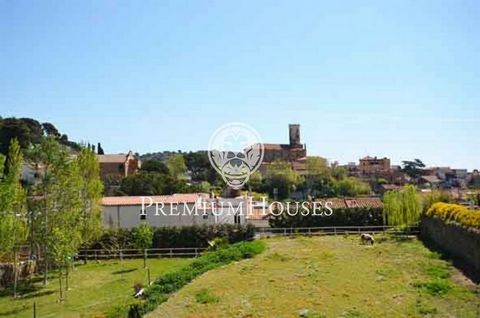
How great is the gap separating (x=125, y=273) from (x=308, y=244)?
9.93 meters

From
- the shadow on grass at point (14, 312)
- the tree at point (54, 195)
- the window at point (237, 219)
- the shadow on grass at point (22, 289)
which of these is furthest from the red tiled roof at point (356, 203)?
the shadow on grass at point (14, 312)

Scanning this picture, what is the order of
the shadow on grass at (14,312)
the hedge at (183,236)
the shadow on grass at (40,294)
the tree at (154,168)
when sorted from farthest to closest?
the tree at (154,168) < the hedge at (183,236) < the shadow on grass at (40,294) < the shadow on grass at (14,312)

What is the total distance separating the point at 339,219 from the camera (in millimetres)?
34375

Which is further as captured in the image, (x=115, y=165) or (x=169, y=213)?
(x=115, y=165)

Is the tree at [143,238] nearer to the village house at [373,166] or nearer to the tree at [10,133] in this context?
the tree at [10,133]

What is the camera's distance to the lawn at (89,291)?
17.7 metres

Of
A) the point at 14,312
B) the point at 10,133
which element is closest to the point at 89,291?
the point at 14,312

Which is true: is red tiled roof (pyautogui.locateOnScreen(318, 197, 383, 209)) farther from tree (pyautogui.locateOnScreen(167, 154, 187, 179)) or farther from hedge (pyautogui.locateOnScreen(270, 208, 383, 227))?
tree (pyautogui.locateOnScreen(167, 154, 187, 179))

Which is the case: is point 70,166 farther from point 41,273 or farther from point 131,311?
point 131,311

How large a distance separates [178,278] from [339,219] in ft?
62.1

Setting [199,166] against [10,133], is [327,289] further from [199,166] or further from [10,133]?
[199,166]

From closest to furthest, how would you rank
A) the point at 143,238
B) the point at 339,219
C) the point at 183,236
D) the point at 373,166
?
the point at 143,238
the point at 183,236
the point at 339,219
the point at 373,166

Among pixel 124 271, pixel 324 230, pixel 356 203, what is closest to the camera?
pixel 124 271

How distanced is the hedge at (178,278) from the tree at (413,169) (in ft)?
305
